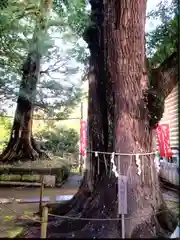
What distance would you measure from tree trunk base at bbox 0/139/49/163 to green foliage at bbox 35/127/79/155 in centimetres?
142

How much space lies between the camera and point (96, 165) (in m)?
3.20

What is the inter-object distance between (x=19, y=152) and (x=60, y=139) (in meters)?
2.25

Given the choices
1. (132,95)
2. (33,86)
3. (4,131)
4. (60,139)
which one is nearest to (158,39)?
(132,95)

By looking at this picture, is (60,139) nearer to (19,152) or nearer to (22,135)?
(22,135)

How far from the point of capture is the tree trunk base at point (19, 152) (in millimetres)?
8227

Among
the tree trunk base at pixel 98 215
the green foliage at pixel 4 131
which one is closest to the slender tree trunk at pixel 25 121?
the green foliage at pixel 4 131

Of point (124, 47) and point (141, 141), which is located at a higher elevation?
point (124, 47)

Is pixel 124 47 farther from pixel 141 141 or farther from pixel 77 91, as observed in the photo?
pixel 77 91

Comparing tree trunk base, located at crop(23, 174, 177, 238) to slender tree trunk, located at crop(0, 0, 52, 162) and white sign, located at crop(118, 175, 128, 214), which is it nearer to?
white sign, located at crop(118, 175, 128, 214)

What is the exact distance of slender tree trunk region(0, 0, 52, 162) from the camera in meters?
7.19

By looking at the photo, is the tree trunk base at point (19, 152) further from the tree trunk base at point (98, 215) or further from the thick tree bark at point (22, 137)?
the tree trunk base at point (98, 215)

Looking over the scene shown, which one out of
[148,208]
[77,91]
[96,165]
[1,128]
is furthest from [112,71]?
[1,128]

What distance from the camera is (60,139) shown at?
10328 mm

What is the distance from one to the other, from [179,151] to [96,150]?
220 cm
